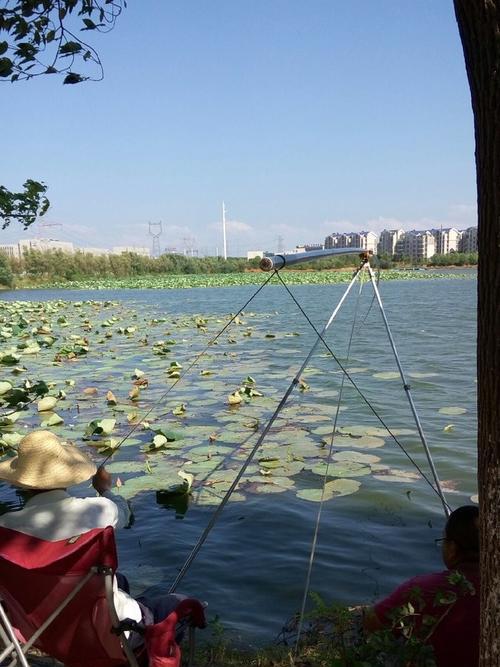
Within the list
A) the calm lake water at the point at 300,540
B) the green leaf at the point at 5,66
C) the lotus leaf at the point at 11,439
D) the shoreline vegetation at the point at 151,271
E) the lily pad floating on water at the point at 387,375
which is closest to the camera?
the green leaf at the point at 5,66

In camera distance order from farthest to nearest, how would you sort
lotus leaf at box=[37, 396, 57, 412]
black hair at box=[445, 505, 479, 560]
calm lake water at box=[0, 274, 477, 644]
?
lotus leaf at box=[37, 396, 57, 412], calm lake water at box=[0, 274, 477, 644], black hair at box=[445, 505, 479, 560]

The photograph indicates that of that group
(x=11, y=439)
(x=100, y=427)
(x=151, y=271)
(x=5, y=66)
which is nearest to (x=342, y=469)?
(x=100, y=427)

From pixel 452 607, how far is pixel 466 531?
0.78 ft

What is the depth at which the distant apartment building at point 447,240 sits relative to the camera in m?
118

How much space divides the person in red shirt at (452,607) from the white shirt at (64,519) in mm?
789

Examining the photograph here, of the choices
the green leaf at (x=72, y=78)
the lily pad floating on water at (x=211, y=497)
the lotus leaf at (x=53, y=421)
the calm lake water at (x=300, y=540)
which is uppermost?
the green leaf at (x=72, y=78)

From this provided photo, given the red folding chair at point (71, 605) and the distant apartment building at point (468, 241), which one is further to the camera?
the distant apartment building at point (468, 241)

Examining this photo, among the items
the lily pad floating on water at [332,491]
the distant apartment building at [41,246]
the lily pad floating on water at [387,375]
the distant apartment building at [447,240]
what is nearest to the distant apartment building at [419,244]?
the distant apartment building at [447,240]

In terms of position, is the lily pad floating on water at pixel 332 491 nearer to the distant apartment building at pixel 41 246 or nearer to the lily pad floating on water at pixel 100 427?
the lily pad floating on water at pixel 100 427

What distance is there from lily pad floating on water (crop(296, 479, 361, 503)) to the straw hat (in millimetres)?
2442

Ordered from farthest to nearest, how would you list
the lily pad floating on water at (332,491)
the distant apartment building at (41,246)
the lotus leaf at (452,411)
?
the distant apartment building at (41,246) < the lotus leaf at (452,411) < the lily pad floating on water at (332,491)

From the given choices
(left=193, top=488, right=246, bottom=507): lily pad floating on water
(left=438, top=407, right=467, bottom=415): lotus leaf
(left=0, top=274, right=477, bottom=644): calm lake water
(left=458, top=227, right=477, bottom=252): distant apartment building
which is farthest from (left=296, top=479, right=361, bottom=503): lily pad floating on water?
(left=458, top=227, right=477, bottom=252): distant apartment building

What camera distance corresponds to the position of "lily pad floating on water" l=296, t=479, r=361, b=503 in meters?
4.56

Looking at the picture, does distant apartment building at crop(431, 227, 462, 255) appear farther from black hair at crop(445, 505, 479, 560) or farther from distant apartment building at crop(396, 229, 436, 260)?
black hair at crop(445, 505, 479, 560)
